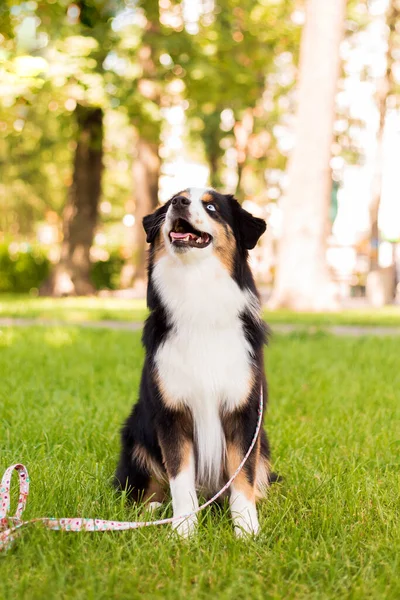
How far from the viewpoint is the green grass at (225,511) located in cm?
239

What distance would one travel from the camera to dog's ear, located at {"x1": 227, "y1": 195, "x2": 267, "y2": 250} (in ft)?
10.6

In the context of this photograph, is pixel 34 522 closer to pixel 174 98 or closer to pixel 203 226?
pixel 203 226

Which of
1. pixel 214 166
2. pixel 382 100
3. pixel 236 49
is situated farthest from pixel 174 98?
pixel 214 166

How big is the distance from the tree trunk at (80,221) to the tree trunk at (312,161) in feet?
19.9

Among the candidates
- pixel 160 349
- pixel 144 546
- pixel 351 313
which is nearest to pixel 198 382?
pixel 160 349

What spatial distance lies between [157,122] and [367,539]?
1466 centimetres

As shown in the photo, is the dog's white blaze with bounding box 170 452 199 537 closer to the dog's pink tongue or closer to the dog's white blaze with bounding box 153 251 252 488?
the dog's white blaze with bounding box 153 251 252 488

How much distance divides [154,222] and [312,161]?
1107cm

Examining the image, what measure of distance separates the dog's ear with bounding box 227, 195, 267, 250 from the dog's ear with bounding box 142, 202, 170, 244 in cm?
34

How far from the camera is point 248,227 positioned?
10.6ft

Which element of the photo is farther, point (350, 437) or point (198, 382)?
point (350, 437)

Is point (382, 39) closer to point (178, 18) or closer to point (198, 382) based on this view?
point (178, 18)

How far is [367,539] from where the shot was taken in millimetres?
2805

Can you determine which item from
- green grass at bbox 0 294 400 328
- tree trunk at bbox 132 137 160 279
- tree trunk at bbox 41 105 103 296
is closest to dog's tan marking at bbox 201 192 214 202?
green grass at bbox 0 294 400 328
